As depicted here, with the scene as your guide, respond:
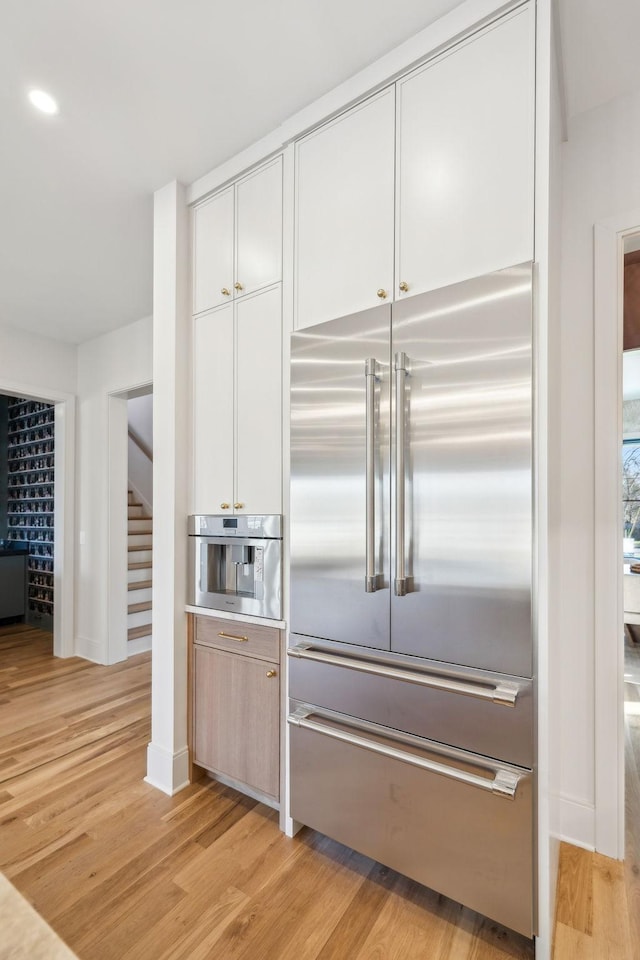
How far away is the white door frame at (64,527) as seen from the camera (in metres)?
4.28

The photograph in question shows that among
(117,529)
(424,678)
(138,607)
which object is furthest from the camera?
(138,607)

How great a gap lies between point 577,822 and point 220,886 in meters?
1.33

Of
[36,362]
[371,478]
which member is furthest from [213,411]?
[36,362]

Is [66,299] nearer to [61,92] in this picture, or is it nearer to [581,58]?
[61,92]

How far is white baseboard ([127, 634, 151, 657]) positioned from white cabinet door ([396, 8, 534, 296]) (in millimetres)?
3985

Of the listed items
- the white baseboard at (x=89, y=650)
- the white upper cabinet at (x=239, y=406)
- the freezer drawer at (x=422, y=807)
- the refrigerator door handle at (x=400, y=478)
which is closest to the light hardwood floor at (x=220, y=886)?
the freezer drawer at (x=422, y=807)

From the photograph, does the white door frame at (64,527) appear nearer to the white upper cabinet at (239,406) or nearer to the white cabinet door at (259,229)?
the white upper cabinet at (239,406)

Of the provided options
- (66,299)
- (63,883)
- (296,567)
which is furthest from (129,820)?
(66,299)

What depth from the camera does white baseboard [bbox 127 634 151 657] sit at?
4305 millimetres

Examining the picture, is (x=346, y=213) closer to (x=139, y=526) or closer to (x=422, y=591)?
(x=422, y=591)

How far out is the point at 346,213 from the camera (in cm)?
179

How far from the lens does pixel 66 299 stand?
139 inches

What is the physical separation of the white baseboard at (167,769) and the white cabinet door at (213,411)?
1.13 meters

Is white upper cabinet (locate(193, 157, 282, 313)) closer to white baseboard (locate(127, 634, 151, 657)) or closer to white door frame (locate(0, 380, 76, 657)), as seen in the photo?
white door frame (locate(0, 380, 76, 657))
